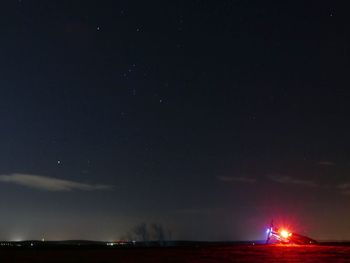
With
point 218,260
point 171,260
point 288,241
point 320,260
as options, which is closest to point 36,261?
point 171,260

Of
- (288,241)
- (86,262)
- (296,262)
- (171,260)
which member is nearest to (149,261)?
(171,260)

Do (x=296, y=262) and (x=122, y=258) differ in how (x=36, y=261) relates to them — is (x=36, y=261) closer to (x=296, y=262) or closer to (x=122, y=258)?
(x=122, y=258)

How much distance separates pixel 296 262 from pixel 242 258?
5.02m

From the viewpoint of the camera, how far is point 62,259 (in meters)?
39.5

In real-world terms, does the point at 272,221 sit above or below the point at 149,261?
above

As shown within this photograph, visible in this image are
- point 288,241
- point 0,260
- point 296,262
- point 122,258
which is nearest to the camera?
point 296,262

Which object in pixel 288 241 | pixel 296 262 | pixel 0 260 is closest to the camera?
pixel 296 262

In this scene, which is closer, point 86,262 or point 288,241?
point 86,262

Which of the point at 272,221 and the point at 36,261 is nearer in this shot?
the point at 36,261

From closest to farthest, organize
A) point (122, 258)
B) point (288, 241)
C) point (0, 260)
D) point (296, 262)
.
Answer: point (296, 262), point (0, 260), point (122, 258), point (288, 241)

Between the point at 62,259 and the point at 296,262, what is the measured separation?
16.7 m

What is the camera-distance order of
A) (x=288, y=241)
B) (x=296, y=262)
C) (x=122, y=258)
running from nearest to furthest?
1. (x=296, y=262)
2. (x=122, y=258)
3. (x=288, y=241)

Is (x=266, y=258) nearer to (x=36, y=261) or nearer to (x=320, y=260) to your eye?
(x=320, y=260)

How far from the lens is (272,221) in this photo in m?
82.6
